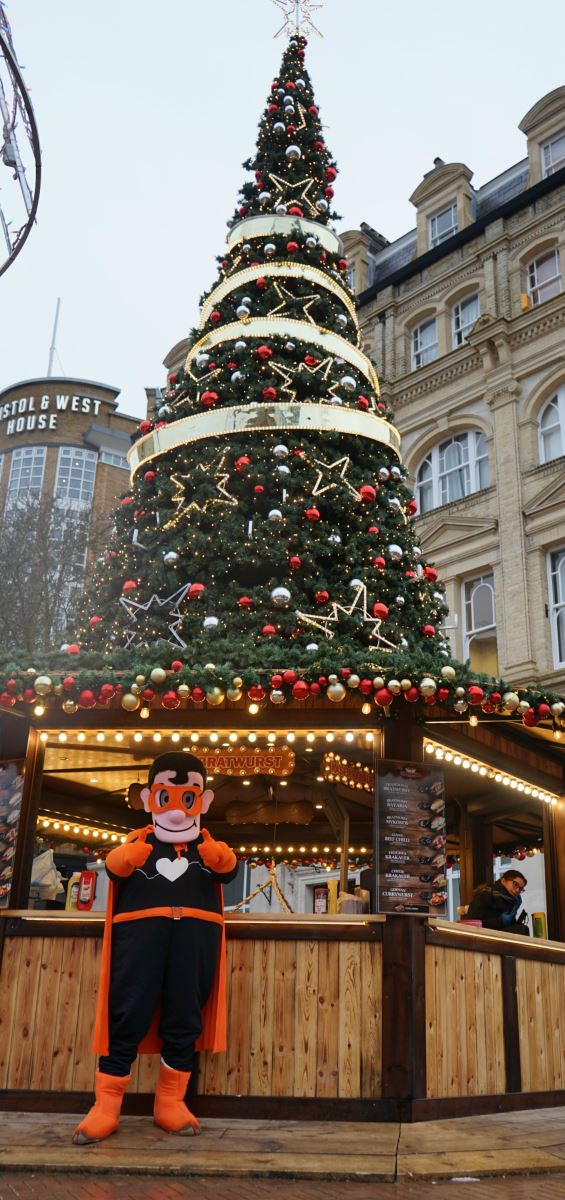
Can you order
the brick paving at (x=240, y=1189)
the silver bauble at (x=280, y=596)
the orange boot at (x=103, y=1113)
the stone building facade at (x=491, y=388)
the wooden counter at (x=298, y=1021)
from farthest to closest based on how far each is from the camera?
the stone building facade at (x=491, y=388) < the silver bauble at (x=280, y=596) < the wooden counter at (x=298, y=1021) < the orange boot at (x=103, y=1113) < the brick paving at (x=240, y=1189)

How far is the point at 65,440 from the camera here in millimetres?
43000

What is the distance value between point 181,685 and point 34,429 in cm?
3868

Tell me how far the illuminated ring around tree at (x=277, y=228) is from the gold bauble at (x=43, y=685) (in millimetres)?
7008

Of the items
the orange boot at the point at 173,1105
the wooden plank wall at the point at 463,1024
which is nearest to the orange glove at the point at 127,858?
the orange boot at the point at 173,1105

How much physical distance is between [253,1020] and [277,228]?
878 centimetres

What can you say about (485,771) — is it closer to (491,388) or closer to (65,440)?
(491,388)

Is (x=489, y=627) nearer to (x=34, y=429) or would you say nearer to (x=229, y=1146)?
(x=229, y=1146)

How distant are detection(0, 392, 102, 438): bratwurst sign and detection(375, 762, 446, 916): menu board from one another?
1519 inches

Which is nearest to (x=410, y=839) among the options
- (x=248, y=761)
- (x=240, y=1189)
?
(x=248, y=761)

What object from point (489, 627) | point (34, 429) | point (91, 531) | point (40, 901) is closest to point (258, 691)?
point (40, 901)

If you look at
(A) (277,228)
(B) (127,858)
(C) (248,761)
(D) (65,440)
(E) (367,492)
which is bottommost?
(B) (127,858)

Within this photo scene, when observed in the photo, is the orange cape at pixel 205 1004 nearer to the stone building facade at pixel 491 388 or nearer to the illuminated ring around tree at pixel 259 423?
the illuminated ring around tree at pixel 259 423

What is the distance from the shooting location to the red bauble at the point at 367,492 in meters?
9.73

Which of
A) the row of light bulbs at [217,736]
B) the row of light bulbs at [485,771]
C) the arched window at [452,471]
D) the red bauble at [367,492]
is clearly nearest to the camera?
the row of light bulbs at [217,736]
